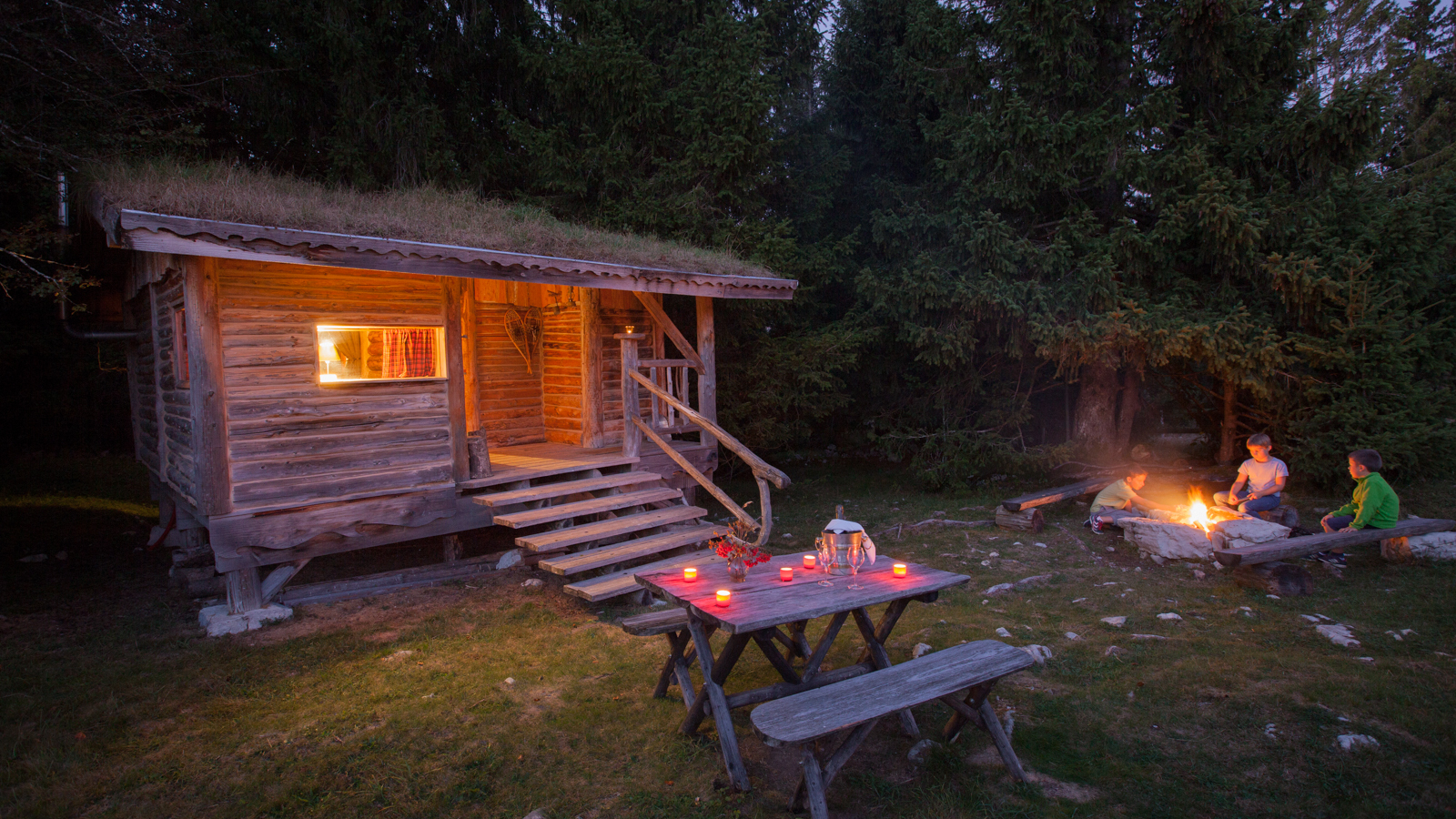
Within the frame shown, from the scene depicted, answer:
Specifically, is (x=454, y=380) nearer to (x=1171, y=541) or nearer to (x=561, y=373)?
(x=561, y=373)

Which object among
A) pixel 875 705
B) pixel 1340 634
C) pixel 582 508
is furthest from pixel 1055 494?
pixel 875 705

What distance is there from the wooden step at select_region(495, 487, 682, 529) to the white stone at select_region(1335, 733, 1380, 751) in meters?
6.62

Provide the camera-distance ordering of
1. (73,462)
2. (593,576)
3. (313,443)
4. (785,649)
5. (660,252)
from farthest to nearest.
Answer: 1. (73,462)
2. (660,252)
3. (593,576)
4. (313,443)
5. (785,649)

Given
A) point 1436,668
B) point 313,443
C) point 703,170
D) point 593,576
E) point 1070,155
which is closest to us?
point 1436,668

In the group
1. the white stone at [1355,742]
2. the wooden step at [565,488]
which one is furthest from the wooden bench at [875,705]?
the wooden step at [565,488]

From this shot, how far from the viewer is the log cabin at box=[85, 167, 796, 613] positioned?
695cm

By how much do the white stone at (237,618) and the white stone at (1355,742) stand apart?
8.25 m

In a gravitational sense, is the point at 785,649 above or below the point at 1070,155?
below

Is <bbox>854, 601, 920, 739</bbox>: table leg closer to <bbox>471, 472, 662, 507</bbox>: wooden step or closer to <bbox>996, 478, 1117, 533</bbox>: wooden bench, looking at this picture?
<bbox>471, 472, 662, 507</bbox>: wooden step

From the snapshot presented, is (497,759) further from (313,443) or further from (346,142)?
(346,142)

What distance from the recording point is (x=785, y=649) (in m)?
5.84

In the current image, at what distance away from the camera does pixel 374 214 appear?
26.9 feet

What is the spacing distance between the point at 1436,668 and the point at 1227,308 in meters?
6.36

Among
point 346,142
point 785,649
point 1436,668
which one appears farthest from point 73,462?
point 1436,668
